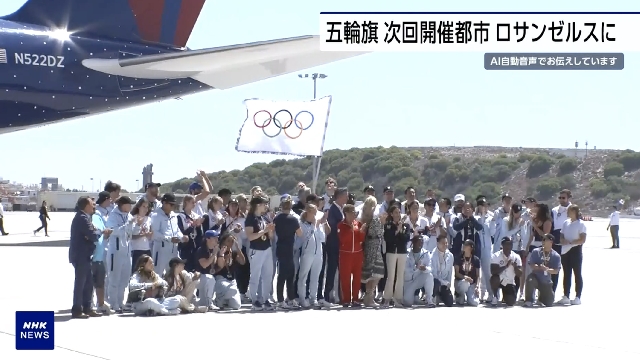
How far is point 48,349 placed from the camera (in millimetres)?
8555

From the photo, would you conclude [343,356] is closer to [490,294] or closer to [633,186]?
[490,294]

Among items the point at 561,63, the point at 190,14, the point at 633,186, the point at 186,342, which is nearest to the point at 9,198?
the point at 633,186

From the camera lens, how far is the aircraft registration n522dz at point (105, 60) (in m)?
21.0

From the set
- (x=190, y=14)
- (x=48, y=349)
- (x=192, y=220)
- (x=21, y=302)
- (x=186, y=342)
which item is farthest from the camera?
(x=190, y=14)

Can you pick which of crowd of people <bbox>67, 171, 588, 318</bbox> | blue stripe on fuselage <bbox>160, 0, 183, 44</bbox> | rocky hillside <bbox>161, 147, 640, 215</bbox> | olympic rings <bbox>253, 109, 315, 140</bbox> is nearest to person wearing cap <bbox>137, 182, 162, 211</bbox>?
crowd of people <bbox>67, 171, 588, 318</bbox>

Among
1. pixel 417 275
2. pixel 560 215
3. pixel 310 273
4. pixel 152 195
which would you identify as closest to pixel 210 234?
pixel 152 195

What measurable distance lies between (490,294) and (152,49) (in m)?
12.3

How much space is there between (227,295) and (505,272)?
4.02 m

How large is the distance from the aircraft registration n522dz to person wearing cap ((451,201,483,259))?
23.8 ft

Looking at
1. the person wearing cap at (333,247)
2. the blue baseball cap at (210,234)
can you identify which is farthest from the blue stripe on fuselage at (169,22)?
the blue baseball cap at (210,234)

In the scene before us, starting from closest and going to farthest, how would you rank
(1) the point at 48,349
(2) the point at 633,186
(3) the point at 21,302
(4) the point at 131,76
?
(1) the point at 48,349
(3) the point at 21,302
(4) the point at 131,76
(2) the point at 633,186

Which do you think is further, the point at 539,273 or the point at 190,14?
the point at 190,14

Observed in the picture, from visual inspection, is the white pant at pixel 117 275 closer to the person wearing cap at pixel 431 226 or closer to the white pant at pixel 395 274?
the white pant at pixel 395 274

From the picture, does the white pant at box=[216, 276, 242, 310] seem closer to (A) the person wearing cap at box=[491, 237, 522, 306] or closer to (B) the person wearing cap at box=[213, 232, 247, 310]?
(B) the person wearing cap at box=[213, 232, 247, 310]
